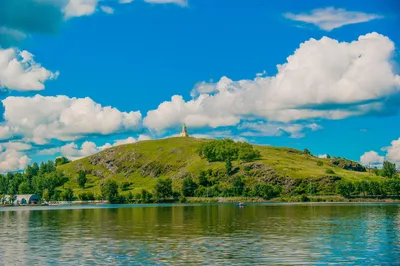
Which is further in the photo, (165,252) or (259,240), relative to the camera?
(259,240)

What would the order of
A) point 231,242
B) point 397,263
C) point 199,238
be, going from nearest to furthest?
1. point 397,263
2. point 231,242
3. point 199,238

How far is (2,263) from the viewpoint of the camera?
54.4 meters

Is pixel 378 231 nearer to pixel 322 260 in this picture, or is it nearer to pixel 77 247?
pixel 322 260

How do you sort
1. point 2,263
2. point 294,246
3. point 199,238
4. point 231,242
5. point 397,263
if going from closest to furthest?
point 397,263 < point 2,263 < point 294,246 < point 231,242 < point 199,238

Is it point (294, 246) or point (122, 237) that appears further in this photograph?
point (122, 237)

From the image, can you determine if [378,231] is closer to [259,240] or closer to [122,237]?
[259,240]

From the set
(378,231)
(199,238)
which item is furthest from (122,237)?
(378,231)

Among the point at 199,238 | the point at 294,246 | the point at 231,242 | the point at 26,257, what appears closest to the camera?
the point at 26,257

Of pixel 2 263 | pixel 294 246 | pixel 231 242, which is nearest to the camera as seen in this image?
pixel 2 263

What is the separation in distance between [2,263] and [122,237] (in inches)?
1112

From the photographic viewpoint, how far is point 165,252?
6106 centimetres

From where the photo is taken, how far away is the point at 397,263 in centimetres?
5044

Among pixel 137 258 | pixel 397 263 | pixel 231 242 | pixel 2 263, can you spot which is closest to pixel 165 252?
pixel 137 258

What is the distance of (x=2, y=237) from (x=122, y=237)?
22130 mm
